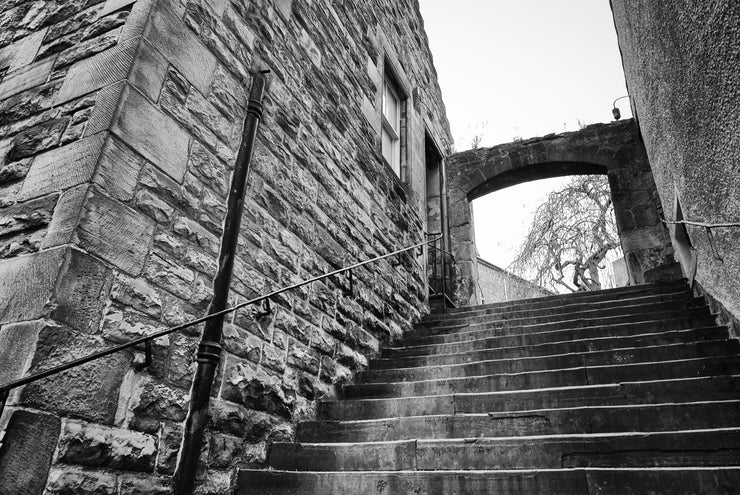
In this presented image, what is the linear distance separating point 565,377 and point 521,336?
2.85 feet

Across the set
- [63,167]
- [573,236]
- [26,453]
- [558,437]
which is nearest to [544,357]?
[558,437]

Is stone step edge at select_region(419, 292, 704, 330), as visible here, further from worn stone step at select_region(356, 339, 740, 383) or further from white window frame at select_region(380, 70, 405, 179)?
white window frame at select_region(380, 70, 405, 179)

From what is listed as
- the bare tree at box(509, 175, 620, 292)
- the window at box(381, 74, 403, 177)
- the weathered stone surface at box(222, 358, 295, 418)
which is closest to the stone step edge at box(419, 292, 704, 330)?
the window at box(381, 74, 403, 177)

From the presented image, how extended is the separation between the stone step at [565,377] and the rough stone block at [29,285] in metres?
2.22

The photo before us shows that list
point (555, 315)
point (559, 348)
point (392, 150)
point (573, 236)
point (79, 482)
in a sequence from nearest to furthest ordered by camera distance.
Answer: point (79, 482), point (559, 348), point (555, 315), point (392, 150), point (573, 236)

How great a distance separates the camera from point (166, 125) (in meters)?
2.17

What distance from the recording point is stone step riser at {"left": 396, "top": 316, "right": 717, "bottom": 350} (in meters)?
3.30

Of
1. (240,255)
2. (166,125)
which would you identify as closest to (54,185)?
(166,125)

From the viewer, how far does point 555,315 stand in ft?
13.6

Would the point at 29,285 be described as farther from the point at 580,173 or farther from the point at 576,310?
the point at 580,173

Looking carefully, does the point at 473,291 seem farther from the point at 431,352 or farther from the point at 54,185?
the point at 54,185

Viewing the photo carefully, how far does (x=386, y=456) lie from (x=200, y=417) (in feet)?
3.08

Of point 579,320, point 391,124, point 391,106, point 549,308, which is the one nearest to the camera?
point 579,320

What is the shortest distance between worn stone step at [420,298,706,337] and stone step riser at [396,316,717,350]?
12.9 inches
